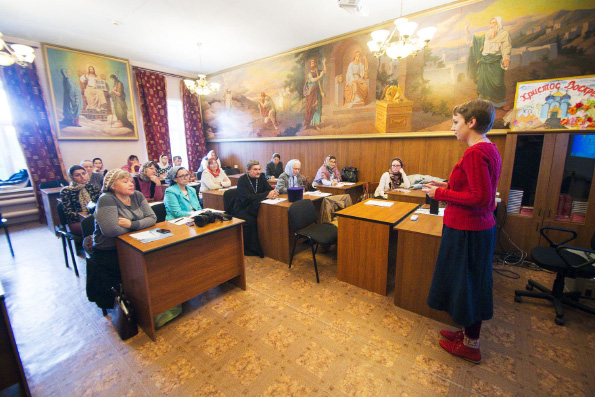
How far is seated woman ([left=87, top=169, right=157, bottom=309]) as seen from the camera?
7.04ft

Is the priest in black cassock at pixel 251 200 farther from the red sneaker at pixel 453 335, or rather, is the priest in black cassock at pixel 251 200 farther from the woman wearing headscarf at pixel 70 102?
the woman wearing headscarf at pixel 70 102

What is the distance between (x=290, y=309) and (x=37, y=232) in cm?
567

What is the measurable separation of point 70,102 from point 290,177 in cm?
553

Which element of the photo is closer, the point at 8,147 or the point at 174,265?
the point at 174,265

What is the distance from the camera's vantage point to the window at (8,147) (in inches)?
210

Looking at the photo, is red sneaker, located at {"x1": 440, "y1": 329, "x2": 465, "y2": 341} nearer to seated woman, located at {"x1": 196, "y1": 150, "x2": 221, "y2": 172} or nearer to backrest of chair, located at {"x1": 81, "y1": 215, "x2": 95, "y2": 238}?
backrest of chair, located at {"x1": 81, "y1": 215, "x2": 95, "y2": 238}

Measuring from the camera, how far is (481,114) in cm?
153

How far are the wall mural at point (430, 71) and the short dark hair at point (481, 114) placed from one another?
10.0 ft

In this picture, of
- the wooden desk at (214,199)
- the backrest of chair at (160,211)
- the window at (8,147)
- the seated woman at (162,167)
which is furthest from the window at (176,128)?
the backrest of chair at (160,211)

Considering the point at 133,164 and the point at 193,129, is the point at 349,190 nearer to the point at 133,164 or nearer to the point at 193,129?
the point at 133,164

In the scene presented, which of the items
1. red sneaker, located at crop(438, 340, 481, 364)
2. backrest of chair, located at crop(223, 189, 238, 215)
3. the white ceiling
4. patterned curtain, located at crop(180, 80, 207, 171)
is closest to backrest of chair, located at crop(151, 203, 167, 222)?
backrest of chair, located at crop(223, 189, 238, 215)

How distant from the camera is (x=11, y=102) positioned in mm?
5059

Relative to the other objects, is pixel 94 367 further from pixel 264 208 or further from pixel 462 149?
pixel 462 149

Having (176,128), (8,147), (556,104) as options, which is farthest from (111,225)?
(176,128)
